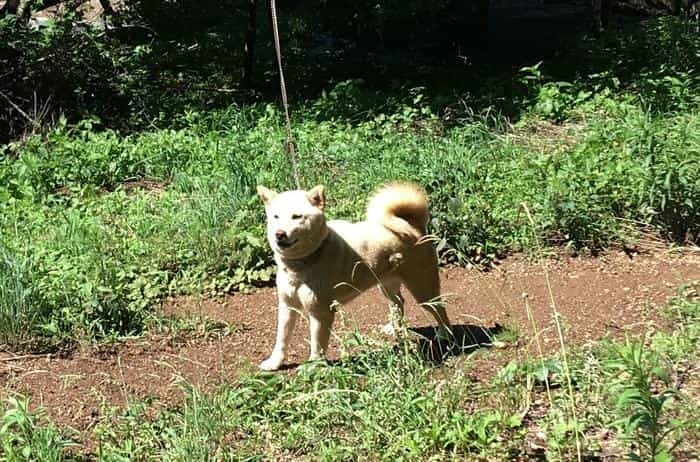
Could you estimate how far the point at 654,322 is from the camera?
4605 millimetres

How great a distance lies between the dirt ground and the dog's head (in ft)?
1.40

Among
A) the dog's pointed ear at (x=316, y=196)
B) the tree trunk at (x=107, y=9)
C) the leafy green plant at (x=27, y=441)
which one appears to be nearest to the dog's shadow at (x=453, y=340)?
the dog's pointed ear at (x=316, y=196)

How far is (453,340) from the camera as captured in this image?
4.51 m

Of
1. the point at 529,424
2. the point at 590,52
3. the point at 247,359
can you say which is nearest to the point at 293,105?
the point at 590,52

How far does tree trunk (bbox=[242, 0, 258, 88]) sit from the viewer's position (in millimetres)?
10336

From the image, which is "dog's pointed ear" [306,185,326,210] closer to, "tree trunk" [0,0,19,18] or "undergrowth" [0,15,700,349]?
"undergrowth" [0,15,700,349]

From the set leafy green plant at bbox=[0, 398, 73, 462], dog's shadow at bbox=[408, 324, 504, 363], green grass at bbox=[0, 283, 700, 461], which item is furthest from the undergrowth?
leafy green plant at bbox=[0, 398, 73, 462]

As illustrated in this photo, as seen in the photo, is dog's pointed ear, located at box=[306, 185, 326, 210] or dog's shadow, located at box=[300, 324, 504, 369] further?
dog's pointed ear, located at box=[306, 185, 326, 210]

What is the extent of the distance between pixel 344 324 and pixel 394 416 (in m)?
1.17

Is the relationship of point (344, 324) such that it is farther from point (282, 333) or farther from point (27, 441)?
point (27, 441)

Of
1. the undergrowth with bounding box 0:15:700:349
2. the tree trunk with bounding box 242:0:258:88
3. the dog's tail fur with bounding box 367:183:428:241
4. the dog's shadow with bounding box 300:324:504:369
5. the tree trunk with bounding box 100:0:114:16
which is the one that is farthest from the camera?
the tree trunk with bounding box 100:0:114:16

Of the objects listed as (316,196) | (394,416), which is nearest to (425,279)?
(316,196)

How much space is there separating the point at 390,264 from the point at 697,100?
191 inches

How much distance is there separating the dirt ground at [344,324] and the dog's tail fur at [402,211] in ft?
1.26
